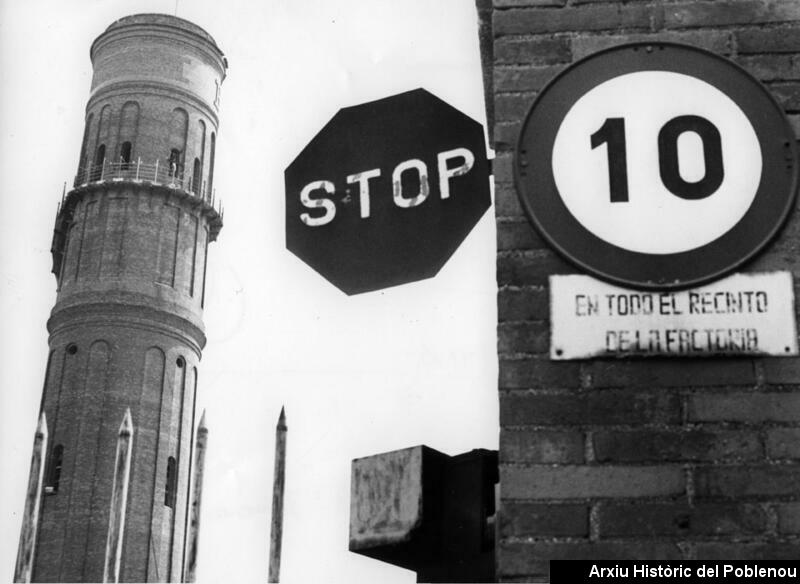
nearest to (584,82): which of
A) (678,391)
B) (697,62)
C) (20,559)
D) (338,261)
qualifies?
(697,62)

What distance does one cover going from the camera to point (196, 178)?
4947 cm

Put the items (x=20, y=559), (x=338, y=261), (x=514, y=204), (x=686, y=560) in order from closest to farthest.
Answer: (x=686, y=560) → (x=514, y=204) → (x=338, y=261) → (x=20, y=559)

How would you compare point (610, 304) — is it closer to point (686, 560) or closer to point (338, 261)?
point (686, 560)

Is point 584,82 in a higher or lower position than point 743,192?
higher

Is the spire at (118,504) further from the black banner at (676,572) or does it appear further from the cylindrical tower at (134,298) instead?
the black banner at (676,572)

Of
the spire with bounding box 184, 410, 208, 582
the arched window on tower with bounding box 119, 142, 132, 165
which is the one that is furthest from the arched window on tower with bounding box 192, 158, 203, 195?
the spire with bounding box 184, 410, 208, 582

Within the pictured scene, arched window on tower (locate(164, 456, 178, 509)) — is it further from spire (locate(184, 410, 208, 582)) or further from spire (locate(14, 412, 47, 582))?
spire (locate(14, 412, 47, 582))

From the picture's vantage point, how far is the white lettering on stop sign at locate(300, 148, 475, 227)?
2.80 meters

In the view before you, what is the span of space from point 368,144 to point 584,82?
0.69 metres

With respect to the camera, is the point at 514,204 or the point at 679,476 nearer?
the point at 679,476

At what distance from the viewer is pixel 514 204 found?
7.55 feet

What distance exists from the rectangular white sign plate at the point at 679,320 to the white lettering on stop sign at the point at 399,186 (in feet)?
2.14

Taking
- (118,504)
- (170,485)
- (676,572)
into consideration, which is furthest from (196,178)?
(676,572)

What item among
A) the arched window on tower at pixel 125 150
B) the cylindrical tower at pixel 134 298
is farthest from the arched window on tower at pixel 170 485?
the arched window on tower at pixel 125 150
